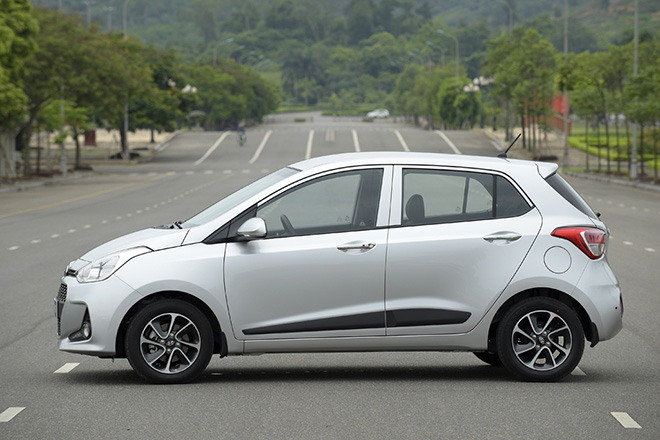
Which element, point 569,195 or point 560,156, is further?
point 560,156

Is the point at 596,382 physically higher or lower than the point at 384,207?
lower

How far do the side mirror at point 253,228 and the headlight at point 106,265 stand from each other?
2.33 feet

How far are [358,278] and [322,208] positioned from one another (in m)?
0.59

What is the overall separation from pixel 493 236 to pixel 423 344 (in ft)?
2.99

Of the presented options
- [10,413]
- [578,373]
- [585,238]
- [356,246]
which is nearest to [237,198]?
[356,246]

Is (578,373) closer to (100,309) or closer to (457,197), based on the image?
(457,197)

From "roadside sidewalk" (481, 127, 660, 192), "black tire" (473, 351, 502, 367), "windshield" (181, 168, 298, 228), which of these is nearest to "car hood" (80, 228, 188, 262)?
"windshield" (181, 168, 298, 228)

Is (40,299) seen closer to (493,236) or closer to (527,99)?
(493,236)

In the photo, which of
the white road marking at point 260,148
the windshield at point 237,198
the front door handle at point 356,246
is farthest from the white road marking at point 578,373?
the white road marking at point 260,148

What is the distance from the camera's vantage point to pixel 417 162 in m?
8.09

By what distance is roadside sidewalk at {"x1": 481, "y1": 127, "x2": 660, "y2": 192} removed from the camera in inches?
1865

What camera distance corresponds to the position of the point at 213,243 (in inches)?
309

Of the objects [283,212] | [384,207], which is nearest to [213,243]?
[283,212]

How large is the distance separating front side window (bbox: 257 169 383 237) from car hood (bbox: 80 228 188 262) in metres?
0.60
